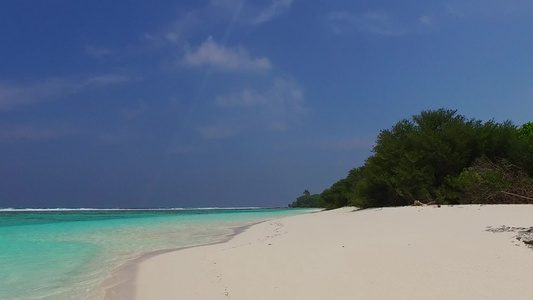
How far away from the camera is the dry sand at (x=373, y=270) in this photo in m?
3.72

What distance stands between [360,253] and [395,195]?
16937mm

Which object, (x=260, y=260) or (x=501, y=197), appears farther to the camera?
(x=501, y=197)

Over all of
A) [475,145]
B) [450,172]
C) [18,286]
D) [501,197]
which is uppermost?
[475,145]

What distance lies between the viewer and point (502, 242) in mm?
4922

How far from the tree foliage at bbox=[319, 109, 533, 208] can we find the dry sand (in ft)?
33.2

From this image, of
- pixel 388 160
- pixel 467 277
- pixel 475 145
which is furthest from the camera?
pixel 388 160

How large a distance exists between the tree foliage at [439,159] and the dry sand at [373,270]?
1013 centimetres

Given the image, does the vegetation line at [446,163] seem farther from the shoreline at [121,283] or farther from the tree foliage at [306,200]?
the tree foliage at [306,200]

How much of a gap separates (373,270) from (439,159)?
53.0 ft

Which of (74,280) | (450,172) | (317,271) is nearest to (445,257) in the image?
(317,271)

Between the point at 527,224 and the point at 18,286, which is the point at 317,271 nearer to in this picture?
the point at 527,224

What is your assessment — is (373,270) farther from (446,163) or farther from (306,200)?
(306,200)

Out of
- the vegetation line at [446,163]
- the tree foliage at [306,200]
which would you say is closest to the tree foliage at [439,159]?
the vegetation line at [446,163]

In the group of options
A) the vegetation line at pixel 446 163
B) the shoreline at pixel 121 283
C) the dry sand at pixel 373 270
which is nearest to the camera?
the dry sand at pixel 373 270
